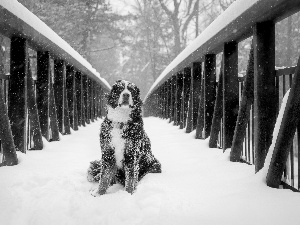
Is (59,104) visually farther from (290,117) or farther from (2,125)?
(290,117)

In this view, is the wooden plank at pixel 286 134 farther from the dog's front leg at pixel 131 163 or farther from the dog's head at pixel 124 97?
the dog's head at pixel 124 97

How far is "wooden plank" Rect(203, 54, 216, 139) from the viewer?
6055mm

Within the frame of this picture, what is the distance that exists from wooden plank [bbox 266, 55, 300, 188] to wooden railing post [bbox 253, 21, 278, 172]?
49cm

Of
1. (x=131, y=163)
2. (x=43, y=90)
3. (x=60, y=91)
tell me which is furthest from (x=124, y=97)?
(x=60, y=91)

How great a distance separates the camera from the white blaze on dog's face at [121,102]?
3.61 meters

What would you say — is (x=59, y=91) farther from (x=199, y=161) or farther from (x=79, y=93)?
(x=199, y=161)

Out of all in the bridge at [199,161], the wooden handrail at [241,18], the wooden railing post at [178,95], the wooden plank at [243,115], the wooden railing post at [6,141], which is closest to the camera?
the bridge at [199,161]

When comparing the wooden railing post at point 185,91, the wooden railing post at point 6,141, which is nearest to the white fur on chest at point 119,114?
the wooden railing post at point 6,141

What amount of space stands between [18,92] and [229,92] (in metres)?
2.88

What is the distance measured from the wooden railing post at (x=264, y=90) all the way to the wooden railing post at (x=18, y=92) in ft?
9.78

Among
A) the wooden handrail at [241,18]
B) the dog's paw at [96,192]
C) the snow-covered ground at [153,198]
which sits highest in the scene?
the wooden handrail at [241,18]

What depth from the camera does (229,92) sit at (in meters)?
4.80

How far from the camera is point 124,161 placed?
3.57 metres

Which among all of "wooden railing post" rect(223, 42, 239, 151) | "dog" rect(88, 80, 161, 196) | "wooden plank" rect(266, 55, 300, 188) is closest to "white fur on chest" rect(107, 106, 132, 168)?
"dog" rect(88, 80, 161, 196)
